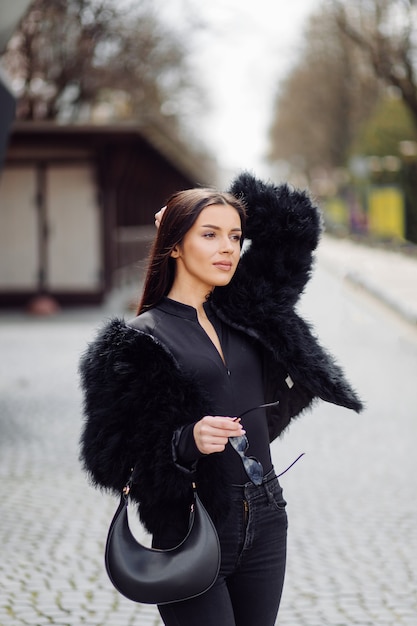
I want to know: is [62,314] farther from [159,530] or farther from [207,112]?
[207,112]

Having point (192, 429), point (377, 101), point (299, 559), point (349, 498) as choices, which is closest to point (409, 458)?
point (349, 498)

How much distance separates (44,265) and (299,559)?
1624cm

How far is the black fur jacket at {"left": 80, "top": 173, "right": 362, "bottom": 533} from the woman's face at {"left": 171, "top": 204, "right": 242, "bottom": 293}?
14 centimetres


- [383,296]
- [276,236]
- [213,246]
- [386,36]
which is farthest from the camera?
[386,36]

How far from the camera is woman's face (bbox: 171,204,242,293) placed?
2697 millimetres

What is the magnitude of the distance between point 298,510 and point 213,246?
3.85m

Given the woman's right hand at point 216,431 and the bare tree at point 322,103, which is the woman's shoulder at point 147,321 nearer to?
the woman's right hand at point 216,431

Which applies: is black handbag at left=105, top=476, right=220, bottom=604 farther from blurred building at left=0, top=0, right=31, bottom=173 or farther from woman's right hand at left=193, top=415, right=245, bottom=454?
blurred building at left=0, top=0, right=31, bottom=173

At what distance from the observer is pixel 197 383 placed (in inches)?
102

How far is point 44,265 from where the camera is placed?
827 inches

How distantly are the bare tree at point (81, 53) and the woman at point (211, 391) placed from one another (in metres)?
23.4

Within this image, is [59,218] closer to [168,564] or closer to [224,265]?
[224,265]

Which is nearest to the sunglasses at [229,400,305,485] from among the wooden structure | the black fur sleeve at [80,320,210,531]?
the black fur sleeve at [80,320,210,531]

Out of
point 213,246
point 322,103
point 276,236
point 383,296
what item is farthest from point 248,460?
point 322,103
